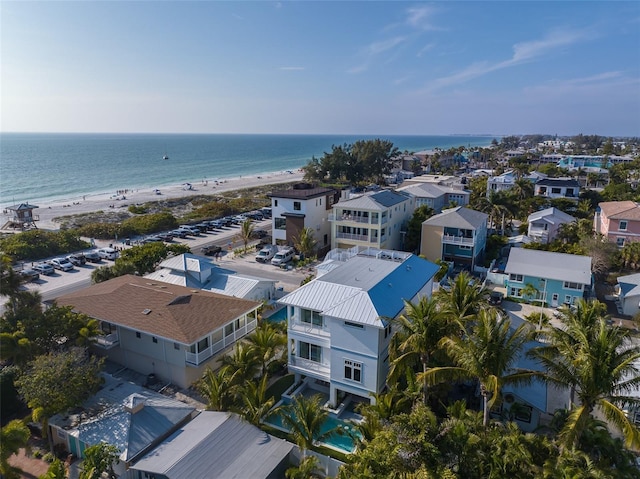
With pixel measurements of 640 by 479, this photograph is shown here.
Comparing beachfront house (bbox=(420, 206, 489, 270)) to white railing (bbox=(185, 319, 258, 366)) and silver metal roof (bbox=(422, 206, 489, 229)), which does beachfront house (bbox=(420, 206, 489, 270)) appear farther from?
white railing (bbox=(185, 319, 258, 366))

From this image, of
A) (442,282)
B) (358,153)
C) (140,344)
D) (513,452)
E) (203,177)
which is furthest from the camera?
(203,177)

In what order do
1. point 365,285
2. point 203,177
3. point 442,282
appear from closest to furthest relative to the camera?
point 365,285
point 442,282
point 203,177

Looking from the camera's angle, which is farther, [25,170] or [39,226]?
[25,170]

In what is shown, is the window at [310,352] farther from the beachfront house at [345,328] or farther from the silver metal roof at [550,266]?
the silver metal roof at [550,266]

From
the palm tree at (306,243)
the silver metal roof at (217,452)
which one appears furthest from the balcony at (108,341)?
the palm tree at (306,243)

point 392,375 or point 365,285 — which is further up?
point 365,285

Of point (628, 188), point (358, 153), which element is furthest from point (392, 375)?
point (358, 153)

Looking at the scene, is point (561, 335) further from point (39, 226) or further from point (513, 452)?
point (39, 226)

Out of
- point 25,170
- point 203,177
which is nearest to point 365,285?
point 203,177
